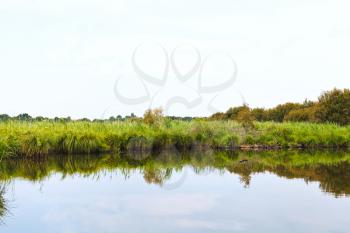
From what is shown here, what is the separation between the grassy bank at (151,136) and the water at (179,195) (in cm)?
100

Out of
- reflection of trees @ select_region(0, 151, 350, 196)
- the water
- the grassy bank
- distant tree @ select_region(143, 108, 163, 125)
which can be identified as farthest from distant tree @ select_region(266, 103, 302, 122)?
the water

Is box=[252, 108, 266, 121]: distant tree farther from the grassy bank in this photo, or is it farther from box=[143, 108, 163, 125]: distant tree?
box=[143, 108, 163, 125]: distant tree

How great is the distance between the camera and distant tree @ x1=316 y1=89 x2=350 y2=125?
33.4 metres

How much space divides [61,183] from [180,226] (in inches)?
204

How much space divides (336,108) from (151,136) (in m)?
18.0

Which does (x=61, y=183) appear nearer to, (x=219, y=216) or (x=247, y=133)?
(x=219, y=216)

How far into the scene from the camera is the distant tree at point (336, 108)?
33.4 metres

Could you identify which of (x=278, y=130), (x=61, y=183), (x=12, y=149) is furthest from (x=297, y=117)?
(x=61, y=183)

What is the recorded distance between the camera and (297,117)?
123 ft

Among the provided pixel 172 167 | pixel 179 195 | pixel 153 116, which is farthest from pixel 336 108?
pixel 179 195

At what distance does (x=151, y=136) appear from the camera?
20.7 metres

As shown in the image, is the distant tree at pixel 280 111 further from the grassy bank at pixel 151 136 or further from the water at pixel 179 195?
the water at pixel 179 195

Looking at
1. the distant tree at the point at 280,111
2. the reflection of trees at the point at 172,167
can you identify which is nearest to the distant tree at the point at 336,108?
the distant tree at the point at 280,111

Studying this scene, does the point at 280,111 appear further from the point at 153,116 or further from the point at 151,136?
the point at 151,136
